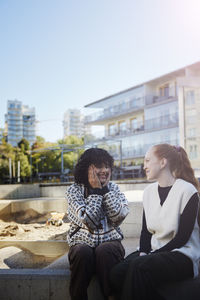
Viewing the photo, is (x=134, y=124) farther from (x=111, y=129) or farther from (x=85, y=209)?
(x=85, y=209)

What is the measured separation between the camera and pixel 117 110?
3622 cm

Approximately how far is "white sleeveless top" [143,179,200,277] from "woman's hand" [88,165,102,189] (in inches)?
19.7

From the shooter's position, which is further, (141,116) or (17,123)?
(17,123)

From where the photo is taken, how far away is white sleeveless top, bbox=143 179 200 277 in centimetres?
231

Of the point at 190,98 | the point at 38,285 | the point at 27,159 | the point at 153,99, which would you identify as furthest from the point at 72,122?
the point at 38,285

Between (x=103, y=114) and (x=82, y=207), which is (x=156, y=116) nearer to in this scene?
(x=103, y=114)

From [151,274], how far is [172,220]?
40 cm

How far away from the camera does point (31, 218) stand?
11.7 meters

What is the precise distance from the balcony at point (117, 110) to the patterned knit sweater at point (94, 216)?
31101 millimetres

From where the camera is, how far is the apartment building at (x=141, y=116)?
99.7 feet

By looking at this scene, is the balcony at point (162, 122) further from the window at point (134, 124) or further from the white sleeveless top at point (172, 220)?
the white sleeveless top at point (172, 220)

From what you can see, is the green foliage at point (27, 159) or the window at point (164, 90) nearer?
the green foliage at point (27, 159)

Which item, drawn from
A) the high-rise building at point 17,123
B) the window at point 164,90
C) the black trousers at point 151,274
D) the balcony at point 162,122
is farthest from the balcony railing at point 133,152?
the high-rise building at point 17,123

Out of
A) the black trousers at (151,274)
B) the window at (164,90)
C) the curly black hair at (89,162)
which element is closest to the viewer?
the black trousers at (151,274)
